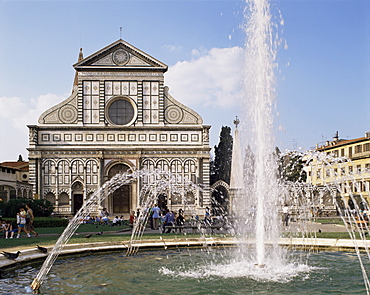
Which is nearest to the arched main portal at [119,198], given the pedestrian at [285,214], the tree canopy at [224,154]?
the tree canopy at [224,154]

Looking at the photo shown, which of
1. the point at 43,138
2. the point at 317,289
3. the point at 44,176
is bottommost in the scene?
the point at 317,289

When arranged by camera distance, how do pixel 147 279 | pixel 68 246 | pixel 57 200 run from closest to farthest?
pixel 147 279
pixel 68 246
pixel 57 200

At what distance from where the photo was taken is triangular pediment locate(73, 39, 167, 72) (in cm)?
3847

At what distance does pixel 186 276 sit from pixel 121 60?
104 ft

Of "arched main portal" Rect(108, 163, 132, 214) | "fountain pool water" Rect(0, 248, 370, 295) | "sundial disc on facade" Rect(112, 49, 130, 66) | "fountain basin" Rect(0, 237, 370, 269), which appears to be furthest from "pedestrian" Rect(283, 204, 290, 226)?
"sundial disc on facade" Rect(112, 49, 130, 66)

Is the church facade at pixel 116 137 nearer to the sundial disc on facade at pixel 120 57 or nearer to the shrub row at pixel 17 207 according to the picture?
the sundial disc on facade at pixel 120 57

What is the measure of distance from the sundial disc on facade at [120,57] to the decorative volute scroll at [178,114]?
4516 mm

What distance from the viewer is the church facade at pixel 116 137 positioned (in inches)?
1489

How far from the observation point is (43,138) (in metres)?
37.9

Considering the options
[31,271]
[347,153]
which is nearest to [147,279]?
[31,271]

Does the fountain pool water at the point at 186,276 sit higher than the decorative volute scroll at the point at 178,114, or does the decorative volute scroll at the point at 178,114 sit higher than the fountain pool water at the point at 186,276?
the decorative volute scroll at the point at 178,114

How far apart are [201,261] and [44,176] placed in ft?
96.5

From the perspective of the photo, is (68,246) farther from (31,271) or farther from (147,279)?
(147,279)

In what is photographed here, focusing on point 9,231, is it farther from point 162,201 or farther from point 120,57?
point 120,57
